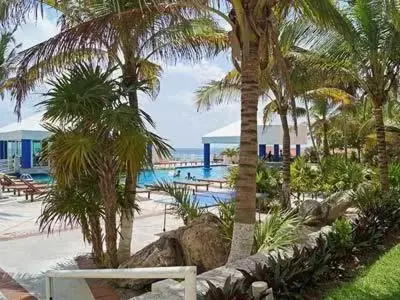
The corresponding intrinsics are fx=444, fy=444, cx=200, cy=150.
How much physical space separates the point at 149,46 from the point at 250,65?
10.4 ft

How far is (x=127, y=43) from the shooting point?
25.7ft

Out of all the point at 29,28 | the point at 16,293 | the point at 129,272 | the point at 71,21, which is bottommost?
the point at 16,293

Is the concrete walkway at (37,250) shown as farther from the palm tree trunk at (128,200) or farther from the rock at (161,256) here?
the rock at (161,256)

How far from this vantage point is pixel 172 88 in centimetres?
1166

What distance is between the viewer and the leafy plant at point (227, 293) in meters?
4.07

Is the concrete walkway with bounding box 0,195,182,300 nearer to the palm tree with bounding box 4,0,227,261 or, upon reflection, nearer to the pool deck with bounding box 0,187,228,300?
the pool deck with bounding box 0,187,228,300

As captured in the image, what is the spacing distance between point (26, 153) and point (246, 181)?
23628 mm

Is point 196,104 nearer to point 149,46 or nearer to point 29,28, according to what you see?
point 149,46

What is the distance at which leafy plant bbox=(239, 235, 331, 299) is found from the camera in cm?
475

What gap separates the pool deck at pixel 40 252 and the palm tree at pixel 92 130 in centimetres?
175

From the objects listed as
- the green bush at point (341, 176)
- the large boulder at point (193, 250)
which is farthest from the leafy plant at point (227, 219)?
the green bush at point (341, 176)

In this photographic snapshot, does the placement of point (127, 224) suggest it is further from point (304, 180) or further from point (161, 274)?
point (304, 180)

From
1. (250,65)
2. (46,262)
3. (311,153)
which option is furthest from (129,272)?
(311,153)

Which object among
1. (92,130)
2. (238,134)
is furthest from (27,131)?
(92,130)
